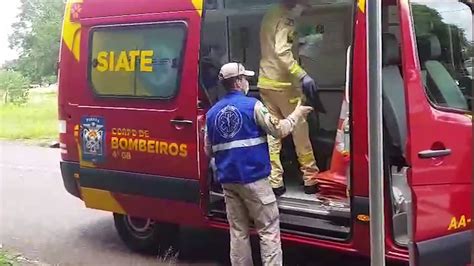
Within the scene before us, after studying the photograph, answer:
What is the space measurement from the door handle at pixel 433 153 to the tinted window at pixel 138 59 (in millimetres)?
2094

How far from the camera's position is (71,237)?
6832 millimetres

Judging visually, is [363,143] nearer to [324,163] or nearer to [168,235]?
[324,163]

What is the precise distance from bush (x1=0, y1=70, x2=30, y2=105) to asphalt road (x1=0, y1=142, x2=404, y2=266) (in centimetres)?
→ 151

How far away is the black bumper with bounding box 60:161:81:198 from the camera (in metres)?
6.05

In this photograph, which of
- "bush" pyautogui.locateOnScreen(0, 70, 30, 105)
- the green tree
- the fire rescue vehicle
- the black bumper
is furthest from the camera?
"bush" pyautogui.locateOnScreen(0, 70, 30, 105)

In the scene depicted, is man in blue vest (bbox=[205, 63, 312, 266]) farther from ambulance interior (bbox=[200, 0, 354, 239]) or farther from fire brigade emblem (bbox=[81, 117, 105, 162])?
fire brigade emblem (bbox=[81, 117, 105, 162])

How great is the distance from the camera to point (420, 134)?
149 inches

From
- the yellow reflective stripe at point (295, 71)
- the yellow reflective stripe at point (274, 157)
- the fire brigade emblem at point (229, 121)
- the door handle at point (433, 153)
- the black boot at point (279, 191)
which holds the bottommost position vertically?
the black boot at point (279, 191)

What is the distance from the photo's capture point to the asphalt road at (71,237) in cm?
578

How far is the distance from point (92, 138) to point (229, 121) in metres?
1.75

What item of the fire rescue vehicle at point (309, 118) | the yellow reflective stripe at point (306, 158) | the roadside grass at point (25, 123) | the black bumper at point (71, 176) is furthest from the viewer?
the roadside grass at point (25, 123)

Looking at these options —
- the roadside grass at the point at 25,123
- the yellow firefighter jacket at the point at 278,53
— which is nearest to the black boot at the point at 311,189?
the yellow firefighter jacket at the point at 278,53

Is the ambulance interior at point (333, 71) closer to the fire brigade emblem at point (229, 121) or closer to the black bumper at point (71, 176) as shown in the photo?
the fire brigade emblem at point (229, 121)

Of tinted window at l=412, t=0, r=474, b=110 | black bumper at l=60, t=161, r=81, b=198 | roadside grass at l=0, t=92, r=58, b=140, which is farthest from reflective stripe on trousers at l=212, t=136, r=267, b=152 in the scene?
roadside grass at l=0, t=92, r=58, b=140
